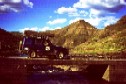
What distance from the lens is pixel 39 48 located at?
35.3 m

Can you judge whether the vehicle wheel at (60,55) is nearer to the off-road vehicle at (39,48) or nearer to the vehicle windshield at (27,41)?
the off-road vehicle at (39,48)

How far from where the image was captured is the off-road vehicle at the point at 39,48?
35.0m

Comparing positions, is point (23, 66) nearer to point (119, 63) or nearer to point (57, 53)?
point (57, 53)

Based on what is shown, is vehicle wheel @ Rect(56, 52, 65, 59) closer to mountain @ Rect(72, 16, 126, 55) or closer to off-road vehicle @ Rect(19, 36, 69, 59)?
off-road vehicle @ Rect(19, 36, 69, 59)

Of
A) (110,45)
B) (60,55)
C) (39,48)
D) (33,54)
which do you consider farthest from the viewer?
(110,45)

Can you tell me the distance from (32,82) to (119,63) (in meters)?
12.6

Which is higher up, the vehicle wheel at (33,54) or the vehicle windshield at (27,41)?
the vehicle windshield at (27,41)

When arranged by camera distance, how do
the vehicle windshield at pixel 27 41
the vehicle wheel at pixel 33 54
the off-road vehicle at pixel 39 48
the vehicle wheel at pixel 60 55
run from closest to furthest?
the off-road vehicle at pixel 39 48
the vehicle windshield at pixel 27 41
the vehicle wheel at pixel 33 54
the vehicle wheel at pixel 60 55

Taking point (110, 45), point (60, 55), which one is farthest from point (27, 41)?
point (110, 45)

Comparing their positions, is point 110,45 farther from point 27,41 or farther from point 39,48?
point 27,41

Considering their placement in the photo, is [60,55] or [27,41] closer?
[27,41]

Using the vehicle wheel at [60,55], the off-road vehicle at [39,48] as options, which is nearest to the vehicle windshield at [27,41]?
the off-road vehicle at [39,48]

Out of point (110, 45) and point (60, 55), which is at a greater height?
point (110, 45)

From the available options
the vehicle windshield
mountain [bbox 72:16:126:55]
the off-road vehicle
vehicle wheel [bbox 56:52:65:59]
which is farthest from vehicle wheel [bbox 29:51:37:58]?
mountain [bbox 72:16:126:55]
